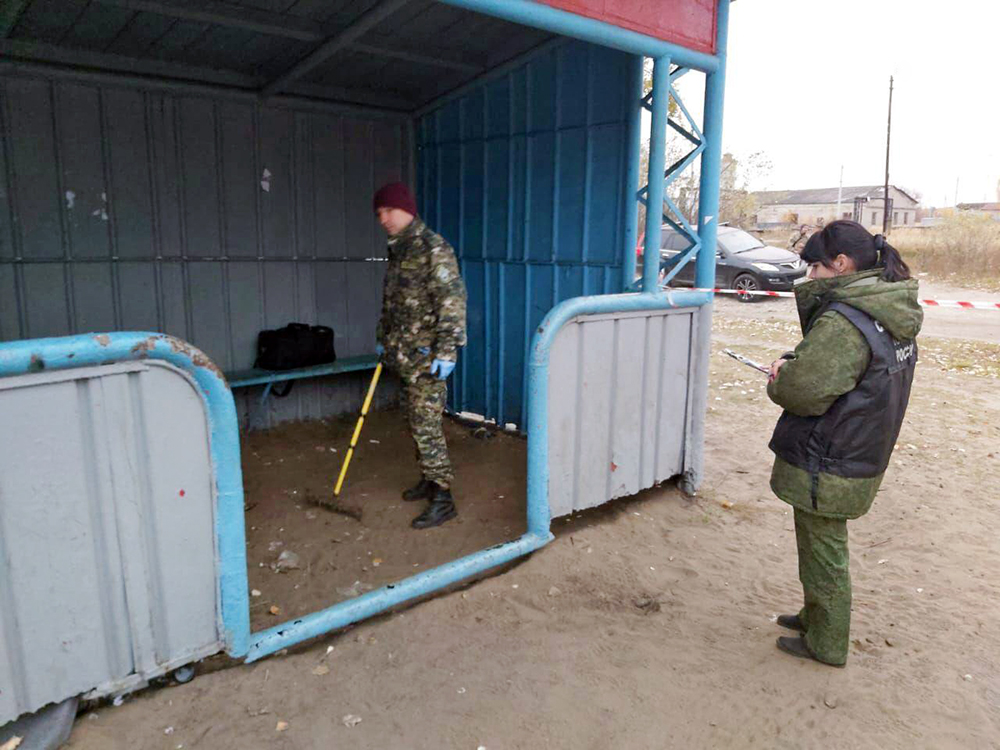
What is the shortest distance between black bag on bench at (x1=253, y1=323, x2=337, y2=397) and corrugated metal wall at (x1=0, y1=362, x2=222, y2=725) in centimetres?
368

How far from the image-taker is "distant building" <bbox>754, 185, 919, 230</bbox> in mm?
56281

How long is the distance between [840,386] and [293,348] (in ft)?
15.2

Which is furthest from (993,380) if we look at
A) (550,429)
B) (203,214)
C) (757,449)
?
(203,214)

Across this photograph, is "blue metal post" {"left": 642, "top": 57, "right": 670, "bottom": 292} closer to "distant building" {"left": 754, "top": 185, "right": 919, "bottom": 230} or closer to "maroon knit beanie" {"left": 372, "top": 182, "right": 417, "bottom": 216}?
"maroon knit beanie" {"left": 372, "top": 182, "right": 417, "bottom": 216}

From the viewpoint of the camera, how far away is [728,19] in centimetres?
449

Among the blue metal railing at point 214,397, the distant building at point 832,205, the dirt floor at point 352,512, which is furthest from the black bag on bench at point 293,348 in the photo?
the distant building at point 832,205

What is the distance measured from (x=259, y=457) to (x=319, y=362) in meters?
1.08

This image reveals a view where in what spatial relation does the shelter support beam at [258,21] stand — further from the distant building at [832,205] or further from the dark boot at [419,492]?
the distant building at [832,205]

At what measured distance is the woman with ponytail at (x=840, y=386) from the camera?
8.40 ft

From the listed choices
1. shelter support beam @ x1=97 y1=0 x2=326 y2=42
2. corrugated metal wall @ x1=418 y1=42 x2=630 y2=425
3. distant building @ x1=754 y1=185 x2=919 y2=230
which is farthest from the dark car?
distant building @ x1=754 y1=185 x2=919 y2=230

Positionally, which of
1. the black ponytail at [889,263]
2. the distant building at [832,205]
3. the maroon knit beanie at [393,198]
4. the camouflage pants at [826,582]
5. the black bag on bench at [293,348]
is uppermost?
the distant building at [832,205]

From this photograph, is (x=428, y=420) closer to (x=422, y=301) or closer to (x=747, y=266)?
(x=422, y=301)

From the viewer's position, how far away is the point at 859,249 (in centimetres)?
262

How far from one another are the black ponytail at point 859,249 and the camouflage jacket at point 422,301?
1.99 metres
